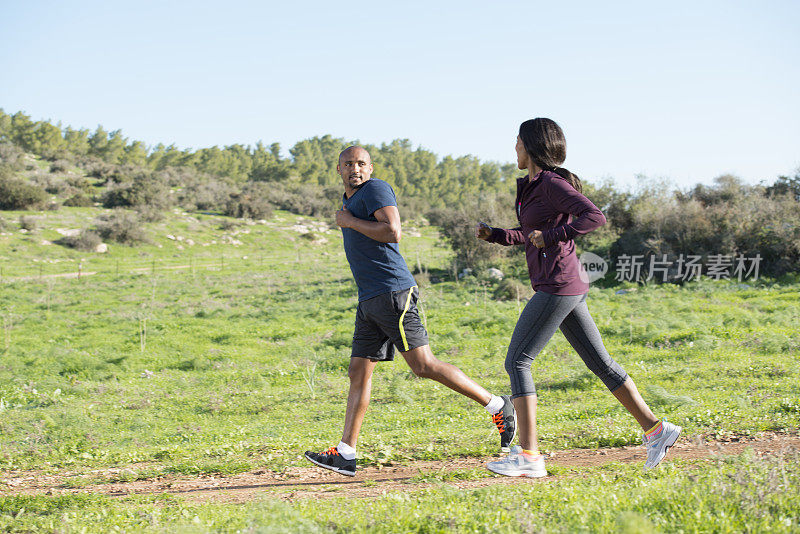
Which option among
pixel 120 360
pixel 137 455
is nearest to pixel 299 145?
pixel 120 360

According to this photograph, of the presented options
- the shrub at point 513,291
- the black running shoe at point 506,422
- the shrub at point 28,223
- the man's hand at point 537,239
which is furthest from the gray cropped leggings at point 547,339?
the shrub at point 28,223

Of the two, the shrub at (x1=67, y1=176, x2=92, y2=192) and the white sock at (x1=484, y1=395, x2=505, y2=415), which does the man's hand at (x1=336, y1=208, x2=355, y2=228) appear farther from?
the shrub at (x1=67, y1=176, x2=92, y2=192)

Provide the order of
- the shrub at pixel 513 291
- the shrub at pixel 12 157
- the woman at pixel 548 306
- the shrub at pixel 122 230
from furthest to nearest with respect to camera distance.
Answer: the shrub at pixel 12 157, the shrub at pixel 122 230, the shrub at pixel 513 291, the woman at pixel 548 306

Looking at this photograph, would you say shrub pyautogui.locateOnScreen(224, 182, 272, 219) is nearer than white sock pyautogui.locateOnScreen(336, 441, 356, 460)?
No

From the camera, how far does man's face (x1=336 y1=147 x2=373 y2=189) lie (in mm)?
4402

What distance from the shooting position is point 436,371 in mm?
4270

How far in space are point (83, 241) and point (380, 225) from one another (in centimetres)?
3167

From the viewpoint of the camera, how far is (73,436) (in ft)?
22.5

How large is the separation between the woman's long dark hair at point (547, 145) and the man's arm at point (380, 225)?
0.99 metres

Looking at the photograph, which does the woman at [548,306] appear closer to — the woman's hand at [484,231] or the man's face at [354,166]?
the woman's hand at [484,231]

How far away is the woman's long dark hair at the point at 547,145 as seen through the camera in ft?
12.7

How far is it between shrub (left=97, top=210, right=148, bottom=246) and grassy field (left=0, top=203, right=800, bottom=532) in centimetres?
1144

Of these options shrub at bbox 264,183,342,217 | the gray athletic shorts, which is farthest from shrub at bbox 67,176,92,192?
the gray athletic shorts

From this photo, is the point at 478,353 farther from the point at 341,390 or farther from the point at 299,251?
the point at 299,251
